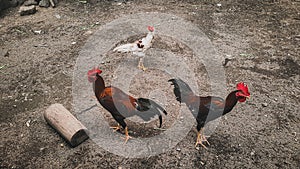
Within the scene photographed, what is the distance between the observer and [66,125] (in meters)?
4.62

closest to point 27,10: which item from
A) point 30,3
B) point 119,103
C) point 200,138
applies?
point 30,3

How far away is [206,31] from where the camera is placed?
26.1 ft

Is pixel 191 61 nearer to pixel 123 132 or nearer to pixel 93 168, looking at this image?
pixel 123 132

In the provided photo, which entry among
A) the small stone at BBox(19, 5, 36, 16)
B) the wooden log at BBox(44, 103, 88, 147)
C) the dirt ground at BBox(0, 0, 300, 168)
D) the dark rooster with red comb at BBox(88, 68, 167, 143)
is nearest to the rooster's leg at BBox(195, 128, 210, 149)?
the dirt ground at BBox(0, 0, 300, 168)

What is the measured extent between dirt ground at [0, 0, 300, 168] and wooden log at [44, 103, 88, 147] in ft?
0.63

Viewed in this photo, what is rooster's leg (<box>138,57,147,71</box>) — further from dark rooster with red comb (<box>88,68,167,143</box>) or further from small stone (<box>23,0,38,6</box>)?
small stone (<box>23,0,38,6</box>)

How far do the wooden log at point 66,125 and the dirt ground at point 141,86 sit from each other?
0.63 feet

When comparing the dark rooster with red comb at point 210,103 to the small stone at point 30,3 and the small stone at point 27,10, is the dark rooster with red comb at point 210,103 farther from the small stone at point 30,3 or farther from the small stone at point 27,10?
the small stone at point 30,3

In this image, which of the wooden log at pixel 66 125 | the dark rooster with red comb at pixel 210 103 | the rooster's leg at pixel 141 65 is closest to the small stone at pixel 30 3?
the rooster's leg at pixel 141 65

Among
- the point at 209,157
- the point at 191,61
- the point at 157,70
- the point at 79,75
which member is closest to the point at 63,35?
the point at 79,75

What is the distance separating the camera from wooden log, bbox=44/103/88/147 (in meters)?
4.55

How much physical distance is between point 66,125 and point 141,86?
6.27 ft

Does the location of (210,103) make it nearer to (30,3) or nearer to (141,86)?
(141,86)

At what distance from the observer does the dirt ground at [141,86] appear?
15.0ft
